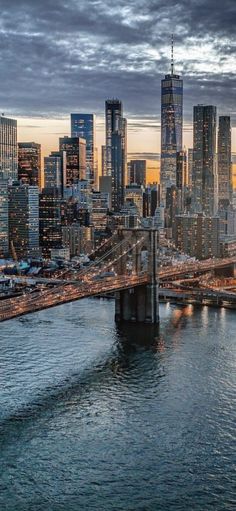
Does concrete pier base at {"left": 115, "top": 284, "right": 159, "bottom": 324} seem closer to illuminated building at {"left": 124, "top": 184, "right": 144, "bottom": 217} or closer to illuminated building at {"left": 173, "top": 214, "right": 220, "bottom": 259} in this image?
illuminated building at {"left": 173, "top": 214, "right": 220, "bottom": 259}

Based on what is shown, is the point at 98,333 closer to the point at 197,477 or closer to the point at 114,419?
the point at 114,419

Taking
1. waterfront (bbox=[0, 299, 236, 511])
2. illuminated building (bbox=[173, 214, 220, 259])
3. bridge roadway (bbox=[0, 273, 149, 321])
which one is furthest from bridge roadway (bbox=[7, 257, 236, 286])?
illuminated building (bbox=[173, 214, 220, 259])

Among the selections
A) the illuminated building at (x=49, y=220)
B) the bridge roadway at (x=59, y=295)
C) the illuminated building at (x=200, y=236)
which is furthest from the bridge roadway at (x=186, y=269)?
the illuminated building at (x=49, y=220)

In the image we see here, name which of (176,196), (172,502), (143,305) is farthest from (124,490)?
(176,196)

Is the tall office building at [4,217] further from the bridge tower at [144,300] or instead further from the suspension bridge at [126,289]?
the bridge tower at [144,300]

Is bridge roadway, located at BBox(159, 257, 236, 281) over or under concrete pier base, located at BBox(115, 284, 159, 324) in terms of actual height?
over

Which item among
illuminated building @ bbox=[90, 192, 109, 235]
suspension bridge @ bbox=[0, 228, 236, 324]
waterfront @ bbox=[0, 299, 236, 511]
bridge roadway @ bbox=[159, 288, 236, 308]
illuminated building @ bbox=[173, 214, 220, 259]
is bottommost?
waterfront @ bbox=[0, 299, 236, 511]
